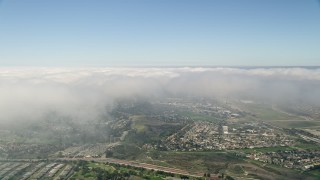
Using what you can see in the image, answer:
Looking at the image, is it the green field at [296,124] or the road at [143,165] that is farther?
the green field at [296,124]

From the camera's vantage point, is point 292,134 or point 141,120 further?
point 141,120

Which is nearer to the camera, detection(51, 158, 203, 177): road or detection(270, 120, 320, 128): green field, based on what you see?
detection(51, 158, 203, 177): road

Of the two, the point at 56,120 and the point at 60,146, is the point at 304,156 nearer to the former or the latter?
the point at 60,146

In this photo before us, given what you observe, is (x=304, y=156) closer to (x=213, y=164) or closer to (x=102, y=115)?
(x=213, y=164)

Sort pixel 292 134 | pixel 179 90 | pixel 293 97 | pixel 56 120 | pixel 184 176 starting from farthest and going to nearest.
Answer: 1. pixel 179 90
2. pixel 293 97
3. pixel 56 120
4. pixel 292 134
5. pixel 184 176

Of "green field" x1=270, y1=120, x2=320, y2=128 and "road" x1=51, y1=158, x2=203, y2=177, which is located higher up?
"road" x1=51, y1=158, x2=203, y2=177

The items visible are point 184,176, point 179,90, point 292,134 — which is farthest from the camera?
point 179,90

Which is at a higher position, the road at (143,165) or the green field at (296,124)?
the road at (143,165)

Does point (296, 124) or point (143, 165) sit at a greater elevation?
point (143, 165)

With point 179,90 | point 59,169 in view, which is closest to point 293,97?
point 179,90

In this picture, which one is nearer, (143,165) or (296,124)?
(143,165)
